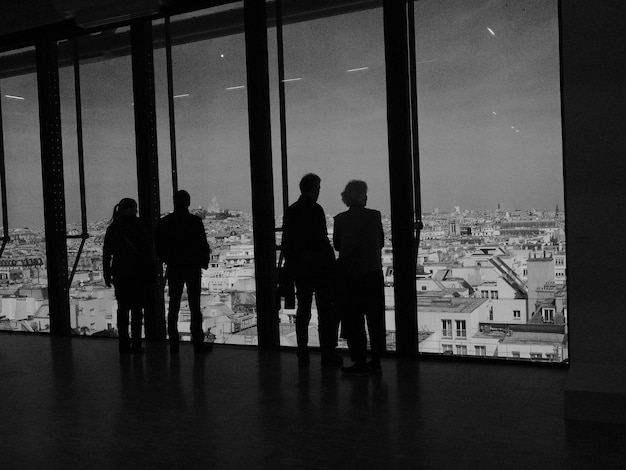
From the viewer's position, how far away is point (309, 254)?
16.9 feet

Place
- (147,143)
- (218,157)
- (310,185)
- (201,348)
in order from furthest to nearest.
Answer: (147,143)
(218,157)
(201,348)
(310,185)

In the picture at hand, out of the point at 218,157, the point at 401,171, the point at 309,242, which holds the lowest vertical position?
the point at 309,242

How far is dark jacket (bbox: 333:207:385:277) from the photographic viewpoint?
5.00 metres

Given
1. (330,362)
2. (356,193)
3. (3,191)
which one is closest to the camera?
(356,193)

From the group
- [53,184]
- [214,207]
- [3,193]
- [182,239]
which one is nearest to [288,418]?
[182,239]

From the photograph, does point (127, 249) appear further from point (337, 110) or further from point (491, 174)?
point (491, 174)

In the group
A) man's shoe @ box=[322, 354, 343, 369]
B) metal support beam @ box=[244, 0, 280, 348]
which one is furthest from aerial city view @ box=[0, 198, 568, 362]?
man's shoe @ box=[322, 354, 343, 369]

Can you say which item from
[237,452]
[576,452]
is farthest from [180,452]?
[576,452]

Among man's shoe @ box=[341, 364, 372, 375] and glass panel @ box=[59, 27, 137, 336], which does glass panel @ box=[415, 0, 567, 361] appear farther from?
glass panel @ box=[59, 27, 137, 336]

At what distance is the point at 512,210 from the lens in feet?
18.0

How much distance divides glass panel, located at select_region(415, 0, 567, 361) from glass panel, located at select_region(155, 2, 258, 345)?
1842mm

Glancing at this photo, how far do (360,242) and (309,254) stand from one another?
0.42m

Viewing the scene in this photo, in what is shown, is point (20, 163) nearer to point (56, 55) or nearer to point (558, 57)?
point (56, 55)

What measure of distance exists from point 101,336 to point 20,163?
2.42 m
